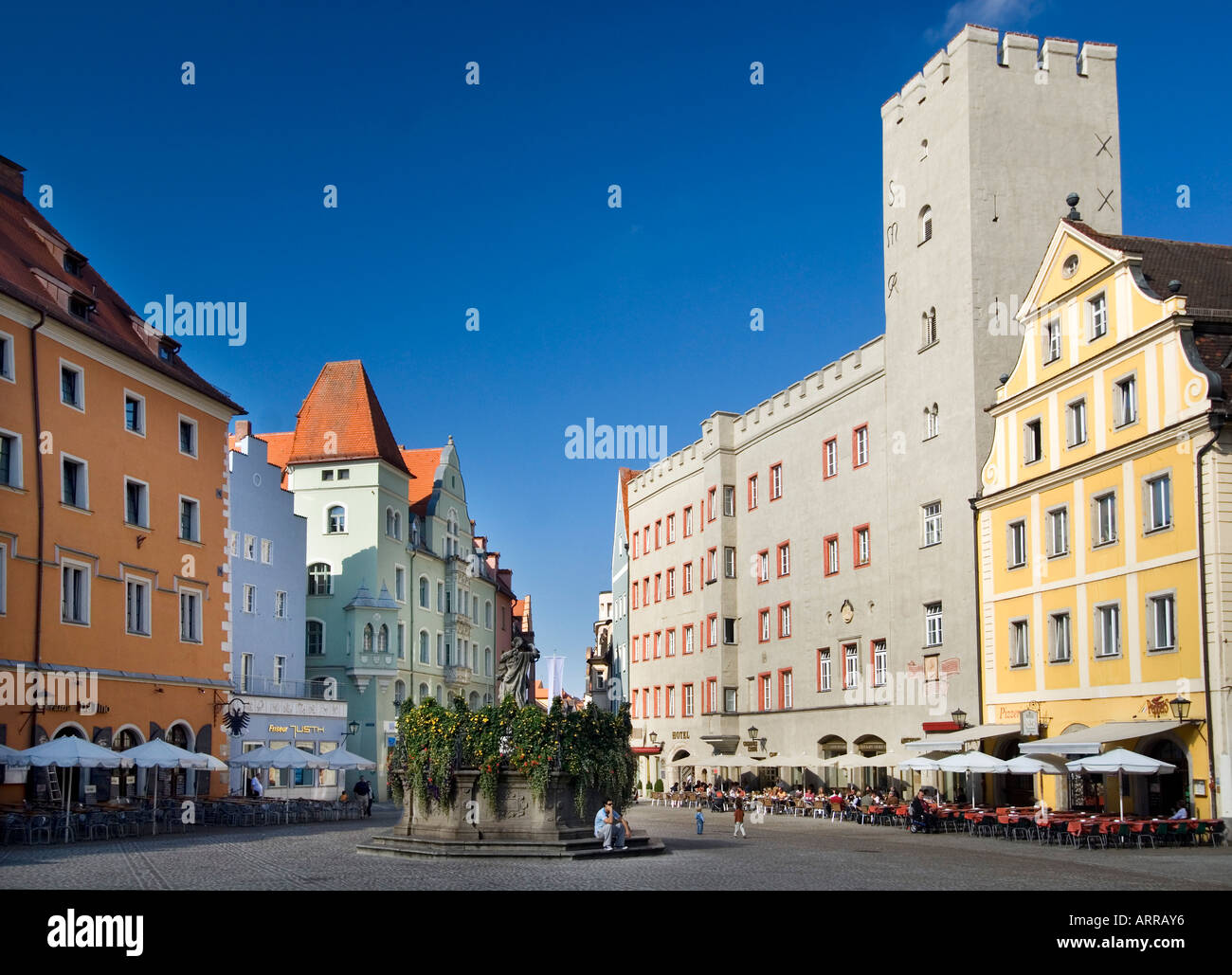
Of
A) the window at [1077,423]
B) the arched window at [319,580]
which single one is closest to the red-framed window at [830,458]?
the window at [1077,423]

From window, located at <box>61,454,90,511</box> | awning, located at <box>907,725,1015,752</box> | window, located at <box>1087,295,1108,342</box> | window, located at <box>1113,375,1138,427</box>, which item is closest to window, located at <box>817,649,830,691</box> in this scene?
awning, located at <box>907,725,1015,752</box>

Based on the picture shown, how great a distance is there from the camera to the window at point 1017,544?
3812 cm

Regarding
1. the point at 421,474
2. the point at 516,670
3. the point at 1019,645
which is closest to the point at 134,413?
the point at 516,670

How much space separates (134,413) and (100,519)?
13.1 feet

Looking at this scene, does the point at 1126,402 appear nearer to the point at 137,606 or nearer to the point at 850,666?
the point at 850,666

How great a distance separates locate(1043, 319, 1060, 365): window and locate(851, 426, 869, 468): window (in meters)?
11.3

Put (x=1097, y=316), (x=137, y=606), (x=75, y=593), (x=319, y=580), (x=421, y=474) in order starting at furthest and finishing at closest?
(x=421, y=474) → (x=319, y=580) → (x=137, y=606) → (x=75, y=593) → (x=1097, y=316)

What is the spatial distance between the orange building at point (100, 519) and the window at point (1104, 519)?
27.0 meters

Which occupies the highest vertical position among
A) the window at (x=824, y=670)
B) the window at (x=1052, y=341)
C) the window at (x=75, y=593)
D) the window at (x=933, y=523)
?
the window at (x=1052, y=341)

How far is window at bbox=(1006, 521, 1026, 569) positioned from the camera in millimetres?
38125

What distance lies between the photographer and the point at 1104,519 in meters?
34.3

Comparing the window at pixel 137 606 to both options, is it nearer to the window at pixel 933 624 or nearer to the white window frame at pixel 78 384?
the white window frame at pixel 78 384

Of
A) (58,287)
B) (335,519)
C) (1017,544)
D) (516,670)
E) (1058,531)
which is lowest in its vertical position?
(516,670)

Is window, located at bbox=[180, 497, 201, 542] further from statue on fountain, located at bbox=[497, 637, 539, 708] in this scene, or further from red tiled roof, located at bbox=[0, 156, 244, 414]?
statue on fountain, located at bbox=[497, 637, 539, 708]
